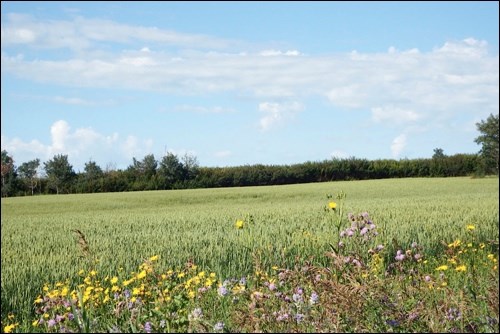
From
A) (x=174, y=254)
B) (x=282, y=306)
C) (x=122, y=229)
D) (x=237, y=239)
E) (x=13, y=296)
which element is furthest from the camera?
(x=122, y=229)

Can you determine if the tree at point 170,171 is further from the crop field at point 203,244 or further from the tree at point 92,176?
the crop field at point 203,244

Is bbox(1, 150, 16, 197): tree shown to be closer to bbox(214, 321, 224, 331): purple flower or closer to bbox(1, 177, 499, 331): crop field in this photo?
bbox(1, 177, 499, 331): crop field

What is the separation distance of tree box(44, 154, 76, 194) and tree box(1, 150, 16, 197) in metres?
2.24

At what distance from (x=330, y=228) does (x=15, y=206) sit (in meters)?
22.2

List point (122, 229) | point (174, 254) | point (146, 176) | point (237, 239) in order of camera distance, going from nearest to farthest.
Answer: point (174, 254) < point (237, 239) < point (122, 229) < point (146, 176)

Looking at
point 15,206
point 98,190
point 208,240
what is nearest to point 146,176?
point 98,190

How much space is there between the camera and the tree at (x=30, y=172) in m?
39.4

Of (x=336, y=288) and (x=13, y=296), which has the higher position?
(x=336, y=288)

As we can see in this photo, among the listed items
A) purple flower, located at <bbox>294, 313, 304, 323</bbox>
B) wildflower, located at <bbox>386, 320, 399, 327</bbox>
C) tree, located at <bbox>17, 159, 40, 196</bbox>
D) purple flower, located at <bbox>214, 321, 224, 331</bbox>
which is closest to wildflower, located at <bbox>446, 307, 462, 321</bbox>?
wildflower, located at <bbox>386, 320, 399, 327</bbox>

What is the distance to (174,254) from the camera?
24.1ft

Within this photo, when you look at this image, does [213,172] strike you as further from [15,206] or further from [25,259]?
[25,259]

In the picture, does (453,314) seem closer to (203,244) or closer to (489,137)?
(203,244)

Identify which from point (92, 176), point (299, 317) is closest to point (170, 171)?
point (92, 176)

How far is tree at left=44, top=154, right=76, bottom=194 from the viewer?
39.1 m
